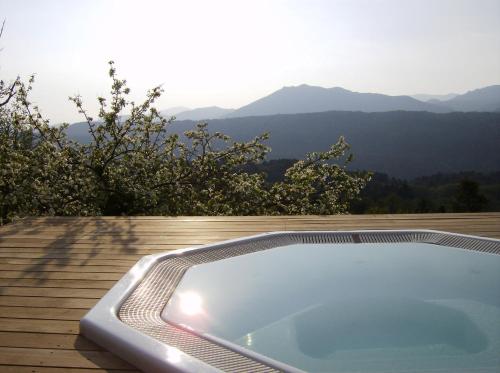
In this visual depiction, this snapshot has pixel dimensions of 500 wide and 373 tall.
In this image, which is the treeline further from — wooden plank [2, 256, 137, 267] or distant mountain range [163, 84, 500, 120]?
distant mountain range [163, 84, 500, 120]

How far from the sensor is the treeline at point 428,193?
56.8 ft

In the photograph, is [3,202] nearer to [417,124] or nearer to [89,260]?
[89,260]

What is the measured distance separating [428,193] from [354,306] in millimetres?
40218

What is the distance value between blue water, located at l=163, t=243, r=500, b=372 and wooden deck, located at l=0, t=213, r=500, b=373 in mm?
402

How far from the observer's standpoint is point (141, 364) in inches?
55.7

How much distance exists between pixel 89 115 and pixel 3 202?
1.65m

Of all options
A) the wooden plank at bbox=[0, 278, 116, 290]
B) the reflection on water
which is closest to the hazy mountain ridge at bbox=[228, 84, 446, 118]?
the reflection on water

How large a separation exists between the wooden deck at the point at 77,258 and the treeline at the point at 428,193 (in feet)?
43.9

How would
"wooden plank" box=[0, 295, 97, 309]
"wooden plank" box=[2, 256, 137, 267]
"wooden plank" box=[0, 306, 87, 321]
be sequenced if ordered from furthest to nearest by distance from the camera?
"wooden plank" box=[2, 256, 137, 267] < "wooden plank" box=[0, 295, 97, 309] < "wooden plank" box=[0, 306, 87, 321]

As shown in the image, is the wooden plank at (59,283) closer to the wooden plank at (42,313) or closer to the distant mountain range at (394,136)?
the wooden plank at (42,313)

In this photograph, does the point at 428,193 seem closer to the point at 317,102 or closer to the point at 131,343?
the point at 131,343

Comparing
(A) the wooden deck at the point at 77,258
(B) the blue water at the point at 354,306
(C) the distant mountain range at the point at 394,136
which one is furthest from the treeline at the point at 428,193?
(C) the distant mountain range at the point at 394,136

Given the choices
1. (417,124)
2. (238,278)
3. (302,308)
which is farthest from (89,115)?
(417,124)

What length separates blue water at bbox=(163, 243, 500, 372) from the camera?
1.88 metres
